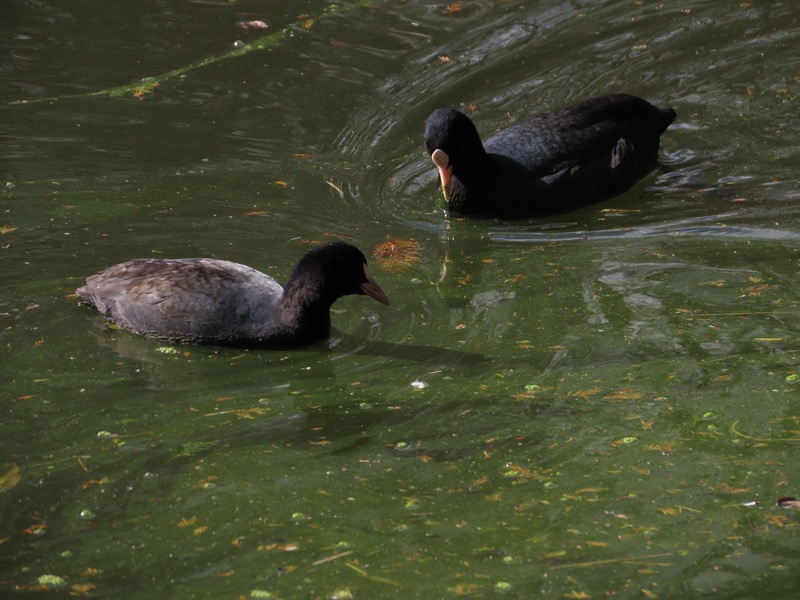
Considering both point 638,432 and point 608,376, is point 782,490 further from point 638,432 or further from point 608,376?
point 608,376

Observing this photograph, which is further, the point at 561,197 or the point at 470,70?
the point at 470,70

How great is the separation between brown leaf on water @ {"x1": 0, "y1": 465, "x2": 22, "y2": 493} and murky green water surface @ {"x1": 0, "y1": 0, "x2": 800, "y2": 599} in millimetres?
18

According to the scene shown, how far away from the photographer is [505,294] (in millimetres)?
8039

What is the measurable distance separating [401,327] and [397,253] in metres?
1.44

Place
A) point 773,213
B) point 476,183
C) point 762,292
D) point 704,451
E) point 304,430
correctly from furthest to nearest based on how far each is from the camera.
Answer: point 476,183 → point 773,213 → point 762,292 → point 304,430 → point 704,451

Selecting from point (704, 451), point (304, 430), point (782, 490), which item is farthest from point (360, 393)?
point (782, 490)

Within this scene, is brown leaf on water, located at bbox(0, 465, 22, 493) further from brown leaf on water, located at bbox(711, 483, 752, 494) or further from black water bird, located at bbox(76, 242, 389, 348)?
brown leaf on water, located at bbox(711, 483, 752, 494)

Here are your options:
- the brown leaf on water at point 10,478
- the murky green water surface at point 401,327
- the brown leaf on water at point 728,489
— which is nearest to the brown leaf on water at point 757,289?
the murky green water surface at point 401,327

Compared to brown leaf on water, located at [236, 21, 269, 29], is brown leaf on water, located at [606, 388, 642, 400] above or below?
below

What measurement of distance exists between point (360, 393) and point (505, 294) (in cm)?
178

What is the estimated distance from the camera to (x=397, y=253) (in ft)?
29.0

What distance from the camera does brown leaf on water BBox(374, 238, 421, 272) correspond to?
28.1ft

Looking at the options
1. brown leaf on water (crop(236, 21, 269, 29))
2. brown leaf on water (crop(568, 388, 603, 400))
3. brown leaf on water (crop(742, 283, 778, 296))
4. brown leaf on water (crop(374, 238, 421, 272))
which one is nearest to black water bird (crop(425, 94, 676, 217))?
brown leaf on water (crop(374, 238, 421, 272))

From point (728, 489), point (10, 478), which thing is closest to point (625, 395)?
point (728, 489)
